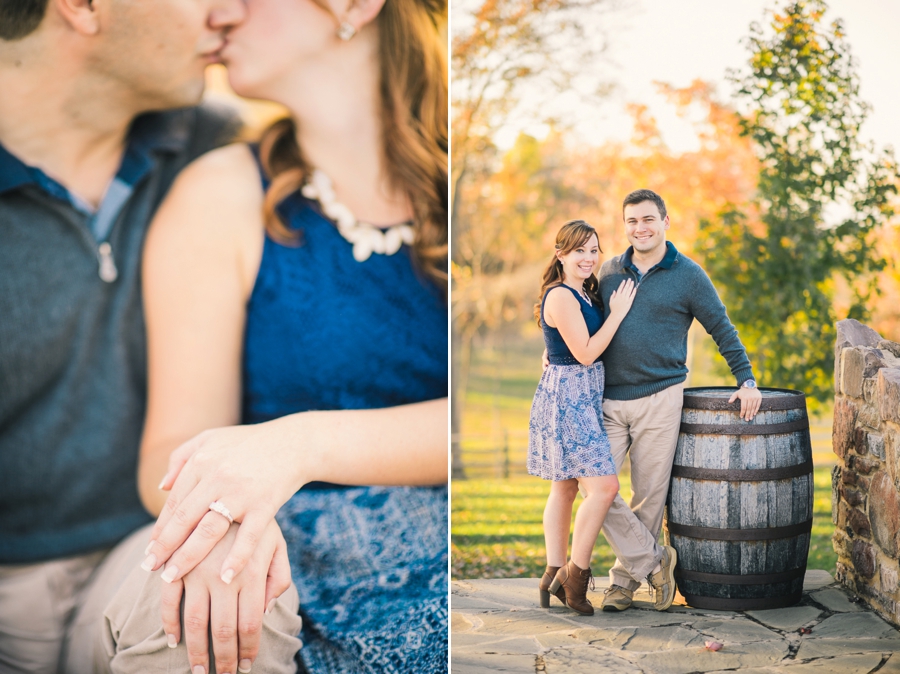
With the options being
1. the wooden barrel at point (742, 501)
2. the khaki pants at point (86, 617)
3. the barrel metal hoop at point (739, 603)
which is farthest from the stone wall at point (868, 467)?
the khaki pants at point (86, 617)

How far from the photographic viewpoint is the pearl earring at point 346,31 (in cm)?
232

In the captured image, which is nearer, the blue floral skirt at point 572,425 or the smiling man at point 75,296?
the smiling man at point 75,296

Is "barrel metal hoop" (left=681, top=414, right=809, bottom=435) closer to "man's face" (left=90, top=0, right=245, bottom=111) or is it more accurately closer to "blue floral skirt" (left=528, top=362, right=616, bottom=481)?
"blue floral skirt" (left=528, top=362, right=616, bottom=481)

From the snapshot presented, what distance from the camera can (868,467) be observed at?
326cm

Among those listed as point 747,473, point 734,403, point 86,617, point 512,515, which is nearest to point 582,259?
point 734,403

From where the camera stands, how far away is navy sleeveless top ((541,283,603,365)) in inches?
126

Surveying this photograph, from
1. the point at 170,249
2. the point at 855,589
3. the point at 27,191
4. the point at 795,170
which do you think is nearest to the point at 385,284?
the point at 170,249

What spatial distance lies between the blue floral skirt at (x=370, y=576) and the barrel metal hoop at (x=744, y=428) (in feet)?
4.33

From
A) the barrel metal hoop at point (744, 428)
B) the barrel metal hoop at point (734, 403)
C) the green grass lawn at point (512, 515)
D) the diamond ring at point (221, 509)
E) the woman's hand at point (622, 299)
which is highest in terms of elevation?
the woman's hand at point (622, 299)

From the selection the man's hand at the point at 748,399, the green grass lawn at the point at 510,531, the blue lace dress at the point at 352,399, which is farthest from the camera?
the green grass lawn at the point at 510,531

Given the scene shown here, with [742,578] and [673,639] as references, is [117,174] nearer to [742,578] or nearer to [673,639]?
[673,639]

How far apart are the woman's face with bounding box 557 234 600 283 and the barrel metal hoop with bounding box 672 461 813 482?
36.3 inches

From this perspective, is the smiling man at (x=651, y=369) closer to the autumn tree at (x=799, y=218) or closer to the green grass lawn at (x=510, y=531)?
the green grass lawn at (x=510, y=531)

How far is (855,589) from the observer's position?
337cm
